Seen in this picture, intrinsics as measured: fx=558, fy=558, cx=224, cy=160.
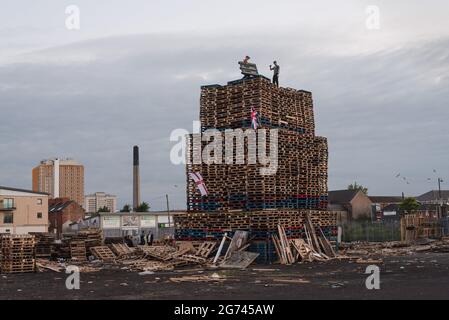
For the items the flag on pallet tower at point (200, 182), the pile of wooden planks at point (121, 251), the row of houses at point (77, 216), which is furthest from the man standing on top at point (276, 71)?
the row of houses at point (77, 216)

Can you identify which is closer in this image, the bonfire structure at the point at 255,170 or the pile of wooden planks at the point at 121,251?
the bonfire structure at the point at 255,170

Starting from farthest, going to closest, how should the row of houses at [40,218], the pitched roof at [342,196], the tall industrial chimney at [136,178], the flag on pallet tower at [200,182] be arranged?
the pitched roof at [342,196], the tall industrial chimney at [136,178], the row of houses at [40,218], the flag on pallet tower at [200,182]

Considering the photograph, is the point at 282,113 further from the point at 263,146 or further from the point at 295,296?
the point at 295,296

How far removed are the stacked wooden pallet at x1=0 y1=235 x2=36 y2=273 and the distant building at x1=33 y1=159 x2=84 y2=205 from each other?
10996cm

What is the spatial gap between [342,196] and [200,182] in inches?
2131

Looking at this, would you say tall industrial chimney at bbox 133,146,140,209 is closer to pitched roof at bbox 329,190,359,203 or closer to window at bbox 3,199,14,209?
window at bbox 3,199,14,209

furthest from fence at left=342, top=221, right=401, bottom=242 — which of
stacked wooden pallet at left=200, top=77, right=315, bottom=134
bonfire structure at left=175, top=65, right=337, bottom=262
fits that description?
stacked wooden pallet at left=200, top=77, right=315, bottom=134

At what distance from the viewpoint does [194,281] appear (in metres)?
17.1

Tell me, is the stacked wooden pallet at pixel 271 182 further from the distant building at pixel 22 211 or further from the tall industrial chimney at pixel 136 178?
the tall industrial chimney at pixel 136 178

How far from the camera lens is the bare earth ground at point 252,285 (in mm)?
13688

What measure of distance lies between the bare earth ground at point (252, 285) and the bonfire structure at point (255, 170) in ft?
12.5

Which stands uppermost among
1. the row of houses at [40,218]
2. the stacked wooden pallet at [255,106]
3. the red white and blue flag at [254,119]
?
the stacked wooden pallet at [255,106]

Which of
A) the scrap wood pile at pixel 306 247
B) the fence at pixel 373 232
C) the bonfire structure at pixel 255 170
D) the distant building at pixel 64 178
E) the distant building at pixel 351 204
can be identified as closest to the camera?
the scrap wood pile at pixel 306 247
